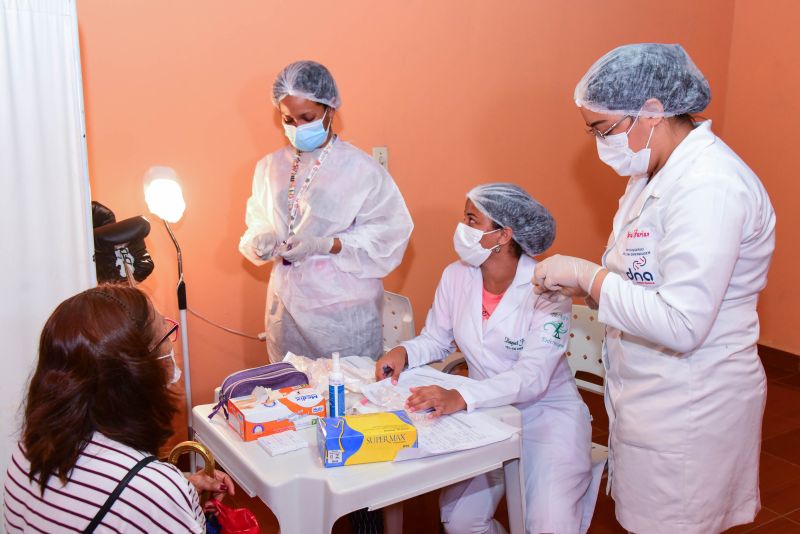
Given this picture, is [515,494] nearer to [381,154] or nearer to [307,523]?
[307,523]

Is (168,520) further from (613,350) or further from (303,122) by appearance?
(303,122)

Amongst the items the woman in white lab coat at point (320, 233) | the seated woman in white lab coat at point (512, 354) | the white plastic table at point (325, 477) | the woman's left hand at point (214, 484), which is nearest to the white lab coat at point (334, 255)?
the woman in white lab coat at point (320, 233)

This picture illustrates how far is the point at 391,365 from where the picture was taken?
207 centimetres

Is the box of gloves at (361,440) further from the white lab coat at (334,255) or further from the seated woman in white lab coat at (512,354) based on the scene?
the white lab coat at (334,255)

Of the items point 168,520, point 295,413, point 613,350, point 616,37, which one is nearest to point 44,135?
point 295,413

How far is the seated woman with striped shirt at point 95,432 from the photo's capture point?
118 centimetres

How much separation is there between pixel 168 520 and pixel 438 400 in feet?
2.41

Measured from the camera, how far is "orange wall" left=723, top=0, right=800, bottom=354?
13.4 feet

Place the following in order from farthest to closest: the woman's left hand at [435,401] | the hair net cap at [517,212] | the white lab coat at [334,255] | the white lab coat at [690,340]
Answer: the white lab coat at [334,255] → the hair net cap at [517,212] → the woman's left hand at [435,401] → the white lab coat at [690,340]

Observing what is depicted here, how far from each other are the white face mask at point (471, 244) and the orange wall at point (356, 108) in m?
1.06

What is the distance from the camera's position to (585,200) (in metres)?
3.96

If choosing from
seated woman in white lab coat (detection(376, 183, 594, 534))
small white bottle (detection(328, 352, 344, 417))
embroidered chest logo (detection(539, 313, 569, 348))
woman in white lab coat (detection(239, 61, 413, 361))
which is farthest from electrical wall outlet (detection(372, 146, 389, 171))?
→ small white bottle (detection(328, 352, 344, 417))

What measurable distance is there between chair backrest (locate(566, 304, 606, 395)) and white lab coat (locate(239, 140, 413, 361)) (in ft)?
2.16

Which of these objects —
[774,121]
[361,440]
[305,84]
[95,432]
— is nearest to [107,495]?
[95,432]
